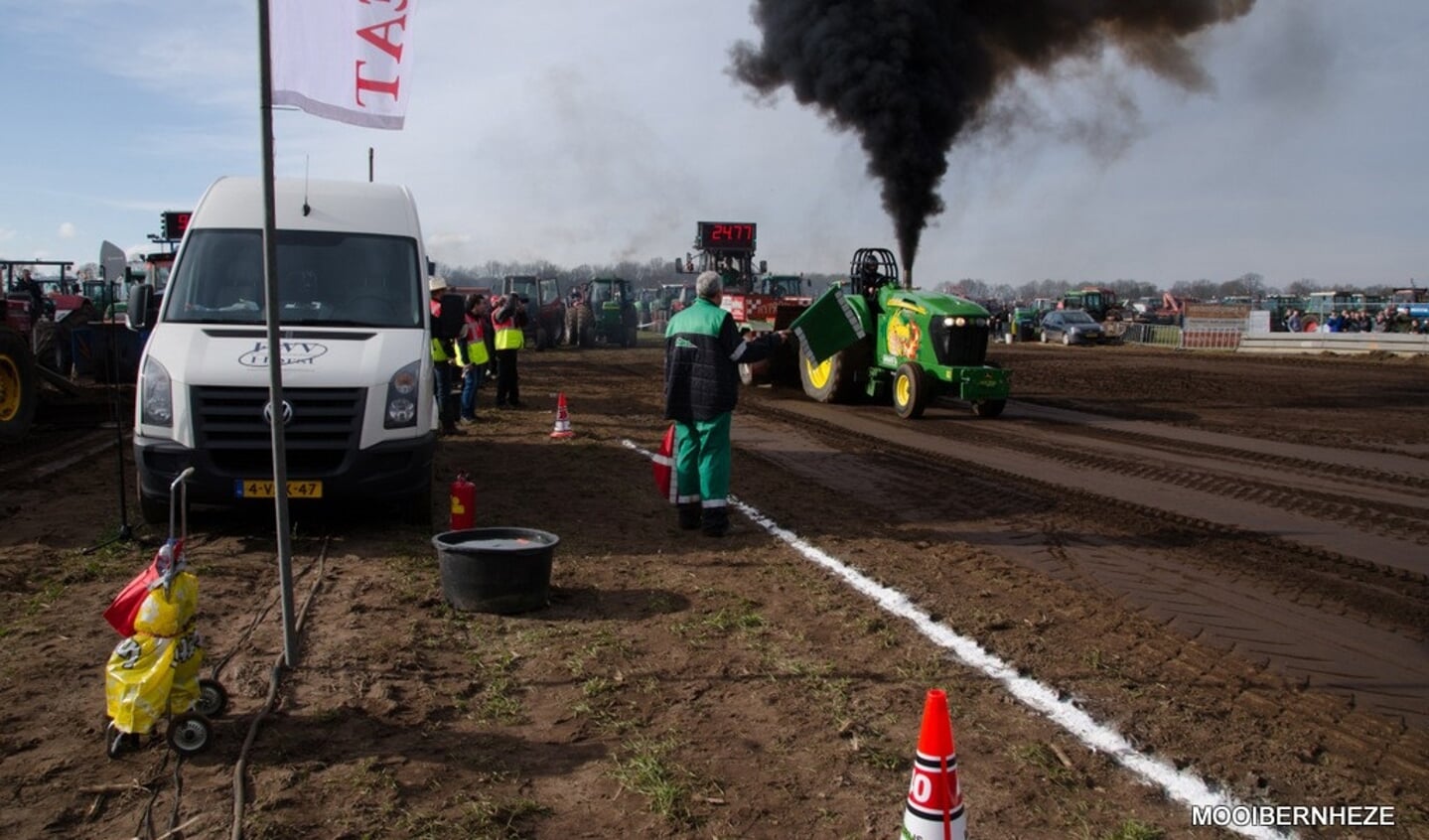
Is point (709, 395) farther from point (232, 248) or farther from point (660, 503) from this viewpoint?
point (232, 248)

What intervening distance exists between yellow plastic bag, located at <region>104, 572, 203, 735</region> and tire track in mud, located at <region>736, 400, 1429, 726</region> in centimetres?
472

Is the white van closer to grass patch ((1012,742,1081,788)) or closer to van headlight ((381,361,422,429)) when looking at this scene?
van headlight ((381,361,422,429))

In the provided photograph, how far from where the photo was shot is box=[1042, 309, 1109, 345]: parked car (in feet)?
136

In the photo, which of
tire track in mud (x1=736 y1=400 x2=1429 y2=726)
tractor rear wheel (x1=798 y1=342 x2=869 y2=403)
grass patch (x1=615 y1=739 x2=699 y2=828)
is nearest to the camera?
grass patch (x1=615 y1=739 x2=699 y2=828)

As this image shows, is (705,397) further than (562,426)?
No

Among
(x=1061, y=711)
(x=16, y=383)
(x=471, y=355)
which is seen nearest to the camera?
(x=1061, y=711)

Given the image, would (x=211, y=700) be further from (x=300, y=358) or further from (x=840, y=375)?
(x=840, y=375)

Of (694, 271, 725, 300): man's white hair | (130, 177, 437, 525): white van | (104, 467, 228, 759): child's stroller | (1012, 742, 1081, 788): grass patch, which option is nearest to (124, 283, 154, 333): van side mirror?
(130, 177, 437, 525): white van

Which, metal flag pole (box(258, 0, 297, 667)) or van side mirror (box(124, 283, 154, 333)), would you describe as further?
van side mirror (box(124, 283, 154, 333))

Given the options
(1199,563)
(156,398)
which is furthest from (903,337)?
(156,398)

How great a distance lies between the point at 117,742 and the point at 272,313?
183 centimetres

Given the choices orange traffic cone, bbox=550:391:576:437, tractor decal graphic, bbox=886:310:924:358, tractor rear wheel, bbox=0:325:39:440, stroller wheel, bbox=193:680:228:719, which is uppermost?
tractor decal graphic, bbox=886:310:924:358

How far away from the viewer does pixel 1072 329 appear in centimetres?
4200

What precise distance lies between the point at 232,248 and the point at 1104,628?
657 cm
